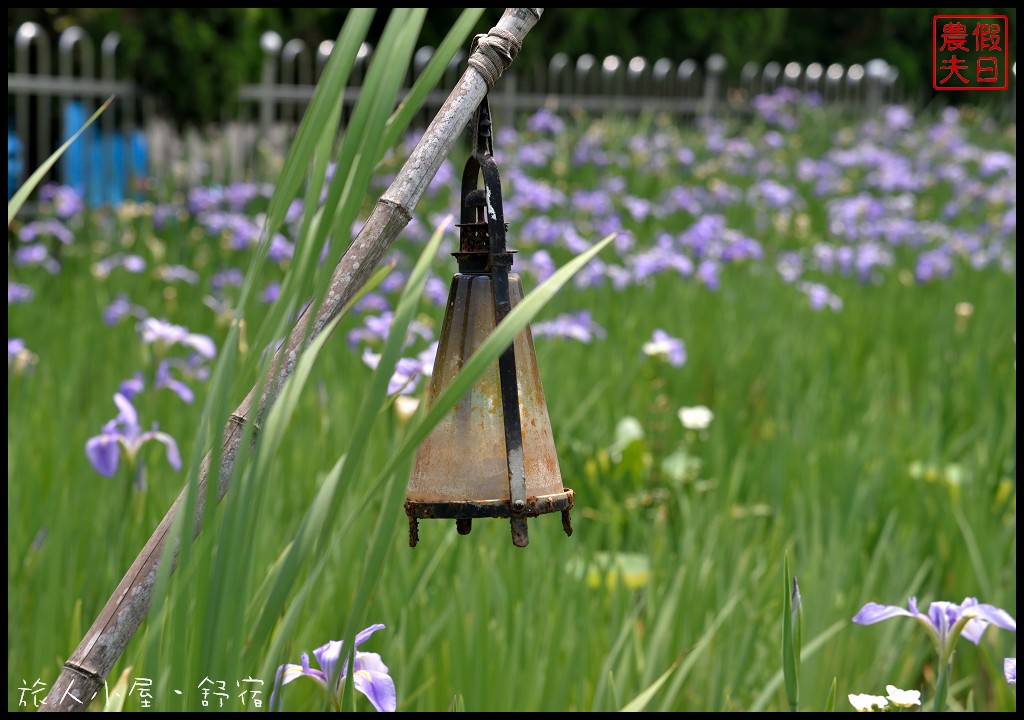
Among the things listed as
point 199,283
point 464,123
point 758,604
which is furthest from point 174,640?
point 199,283

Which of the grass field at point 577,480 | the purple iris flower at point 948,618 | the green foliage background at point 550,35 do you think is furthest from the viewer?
the green foliage background at point 550,35

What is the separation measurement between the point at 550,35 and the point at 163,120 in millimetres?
4065

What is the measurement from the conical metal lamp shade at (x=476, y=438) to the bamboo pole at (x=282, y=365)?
0.06 meters

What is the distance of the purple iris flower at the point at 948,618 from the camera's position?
768 millimetres

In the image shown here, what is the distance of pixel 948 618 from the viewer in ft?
2.85

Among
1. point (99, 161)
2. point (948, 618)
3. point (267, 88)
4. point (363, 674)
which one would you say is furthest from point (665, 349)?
point (267, 88)

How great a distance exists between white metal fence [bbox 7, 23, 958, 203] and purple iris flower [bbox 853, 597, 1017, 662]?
4184 mm

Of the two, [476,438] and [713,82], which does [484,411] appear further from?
[713,82]

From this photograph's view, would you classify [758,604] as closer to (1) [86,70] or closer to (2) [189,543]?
(2) [189,543]

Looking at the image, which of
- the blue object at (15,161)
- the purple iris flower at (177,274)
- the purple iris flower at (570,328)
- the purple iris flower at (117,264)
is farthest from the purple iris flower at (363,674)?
the blue object at (15,161)

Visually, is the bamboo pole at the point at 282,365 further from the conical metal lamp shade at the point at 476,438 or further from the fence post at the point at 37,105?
the fence post at the point at 37,105

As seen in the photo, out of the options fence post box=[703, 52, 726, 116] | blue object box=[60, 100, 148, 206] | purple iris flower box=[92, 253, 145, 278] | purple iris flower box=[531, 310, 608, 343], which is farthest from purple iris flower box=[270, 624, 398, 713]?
fence post box=[703, 52, 726, 116]

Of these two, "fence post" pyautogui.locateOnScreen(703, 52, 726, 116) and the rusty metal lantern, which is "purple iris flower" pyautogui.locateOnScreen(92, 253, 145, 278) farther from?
"fence post" pyautogui.locateOnScreen(703, 52, 726, 116)

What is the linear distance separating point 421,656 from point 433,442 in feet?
2.62
